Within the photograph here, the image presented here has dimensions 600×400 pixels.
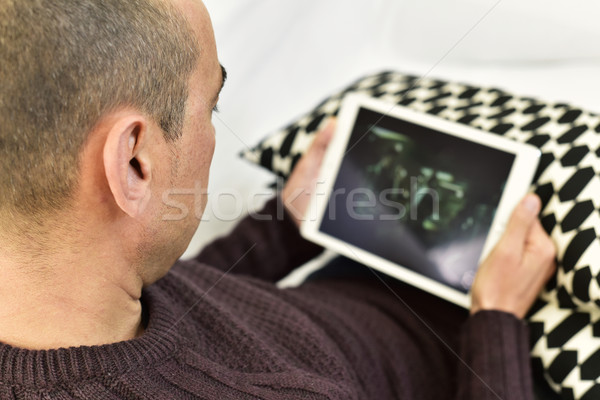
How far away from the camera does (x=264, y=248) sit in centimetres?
102

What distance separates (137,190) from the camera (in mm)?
572

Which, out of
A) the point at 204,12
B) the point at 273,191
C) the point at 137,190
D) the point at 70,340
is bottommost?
the point at 273,191

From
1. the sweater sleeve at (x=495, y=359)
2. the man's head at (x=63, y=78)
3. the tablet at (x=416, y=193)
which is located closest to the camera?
the man's head at (x=63, y=78)

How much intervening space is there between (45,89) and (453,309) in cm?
66

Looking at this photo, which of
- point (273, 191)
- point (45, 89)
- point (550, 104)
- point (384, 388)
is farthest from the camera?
point (273, 191)

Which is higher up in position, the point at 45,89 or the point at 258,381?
the point at 45,89

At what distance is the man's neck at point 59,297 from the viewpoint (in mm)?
562

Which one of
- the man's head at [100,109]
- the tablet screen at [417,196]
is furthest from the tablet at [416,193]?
the man's head at [100,109]

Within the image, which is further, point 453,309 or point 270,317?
point 453,309

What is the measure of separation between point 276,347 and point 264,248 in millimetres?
300

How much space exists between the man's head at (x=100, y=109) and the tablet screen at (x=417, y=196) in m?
0.39

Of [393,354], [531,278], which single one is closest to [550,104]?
[531,278]

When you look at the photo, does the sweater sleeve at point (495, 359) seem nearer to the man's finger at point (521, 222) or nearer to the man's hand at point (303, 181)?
the man's finger at point (521, 222)

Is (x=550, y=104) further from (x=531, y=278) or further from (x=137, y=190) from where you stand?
(x=137, y=190)
